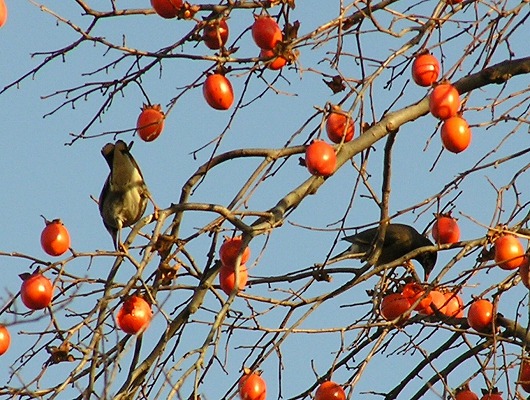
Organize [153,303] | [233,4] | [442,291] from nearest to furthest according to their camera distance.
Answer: [153,303], [233,4], [442,291]

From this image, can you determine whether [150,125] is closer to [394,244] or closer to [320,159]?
[320,159]

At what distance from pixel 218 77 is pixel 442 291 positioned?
1252 millimetres

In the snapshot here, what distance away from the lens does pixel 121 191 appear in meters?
6.54

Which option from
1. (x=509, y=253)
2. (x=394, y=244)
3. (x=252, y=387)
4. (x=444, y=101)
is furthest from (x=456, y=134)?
(x=394, y=244)

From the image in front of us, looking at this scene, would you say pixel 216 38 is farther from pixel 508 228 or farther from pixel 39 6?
pixel 508 228

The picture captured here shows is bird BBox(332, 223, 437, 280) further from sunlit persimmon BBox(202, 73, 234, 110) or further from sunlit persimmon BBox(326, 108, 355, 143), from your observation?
sunlit persimmon BBox(202, 73, 234, 110)

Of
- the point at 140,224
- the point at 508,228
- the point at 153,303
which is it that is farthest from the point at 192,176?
the point at 508,228

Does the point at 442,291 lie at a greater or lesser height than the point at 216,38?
lesser

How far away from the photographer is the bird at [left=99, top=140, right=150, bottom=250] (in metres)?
6.21

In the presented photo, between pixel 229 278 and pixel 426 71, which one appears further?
pixel 426 71

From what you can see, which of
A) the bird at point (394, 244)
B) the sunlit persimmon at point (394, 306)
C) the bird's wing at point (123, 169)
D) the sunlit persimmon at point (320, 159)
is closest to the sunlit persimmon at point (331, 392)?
the sunlit persimmon at point (394, 306)

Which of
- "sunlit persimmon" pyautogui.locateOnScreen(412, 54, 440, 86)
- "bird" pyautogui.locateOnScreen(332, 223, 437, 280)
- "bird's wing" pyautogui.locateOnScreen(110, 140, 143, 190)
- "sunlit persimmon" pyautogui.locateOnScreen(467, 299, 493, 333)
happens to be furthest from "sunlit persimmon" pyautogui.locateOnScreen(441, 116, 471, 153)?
"bird's wing" pyautogui.locateOnScreen(110, 140, 143, 190)

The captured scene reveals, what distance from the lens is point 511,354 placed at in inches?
163

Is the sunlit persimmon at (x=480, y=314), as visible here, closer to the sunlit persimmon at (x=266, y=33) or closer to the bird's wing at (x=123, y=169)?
the sunlit persimmon at (x=266, y=33)
